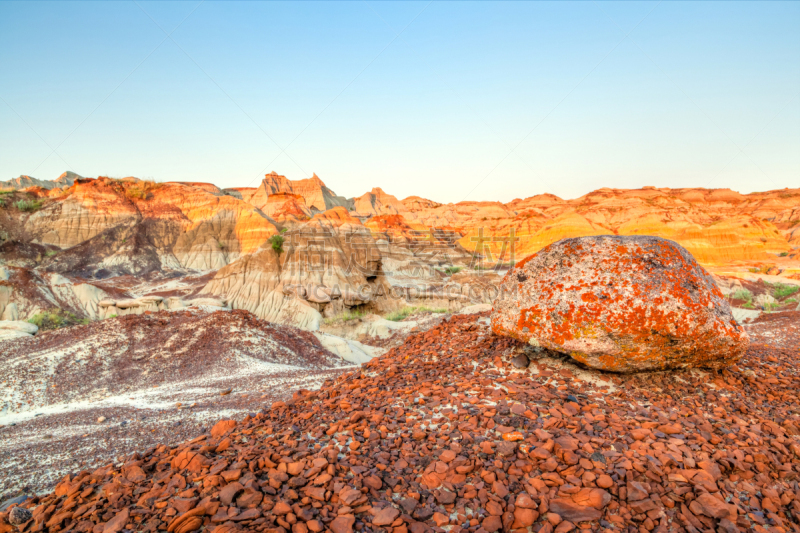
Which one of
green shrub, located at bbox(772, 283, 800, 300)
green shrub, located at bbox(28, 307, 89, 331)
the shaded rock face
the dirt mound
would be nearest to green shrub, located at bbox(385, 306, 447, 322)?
the dirt mound

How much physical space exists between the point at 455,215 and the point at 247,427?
99532 millimetres

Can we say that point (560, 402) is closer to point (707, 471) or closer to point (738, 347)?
point (707, 471)

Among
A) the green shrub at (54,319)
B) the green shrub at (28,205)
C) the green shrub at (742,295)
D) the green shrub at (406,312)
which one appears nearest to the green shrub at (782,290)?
the green shrub at (742,295)

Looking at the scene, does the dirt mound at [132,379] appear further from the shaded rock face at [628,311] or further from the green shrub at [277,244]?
the green shrub at [277,244]

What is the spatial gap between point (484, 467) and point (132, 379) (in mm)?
11515

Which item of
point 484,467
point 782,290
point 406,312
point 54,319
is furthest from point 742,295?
point 54,319

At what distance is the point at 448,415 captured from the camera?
9.86 feet

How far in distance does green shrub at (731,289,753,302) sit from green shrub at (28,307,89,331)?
34742 mm

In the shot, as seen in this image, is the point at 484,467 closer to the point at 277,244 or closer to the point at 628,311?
the point at 628,311

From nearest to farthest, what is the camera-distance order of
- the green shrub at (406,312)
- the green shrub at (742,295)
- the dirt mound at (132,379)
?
the dirt mound at (132,379), the green shrub at (742,295), the green shrub at (406,312)

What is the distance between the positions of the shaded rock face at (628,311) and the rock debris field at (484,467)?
30 centimetres

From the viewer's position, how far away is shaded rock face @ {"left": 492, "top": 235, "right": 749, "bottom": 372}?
3469mm

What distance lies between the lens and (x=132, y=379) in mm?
A: 10453

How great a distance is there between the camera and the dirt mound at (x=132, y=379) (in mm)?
5254
